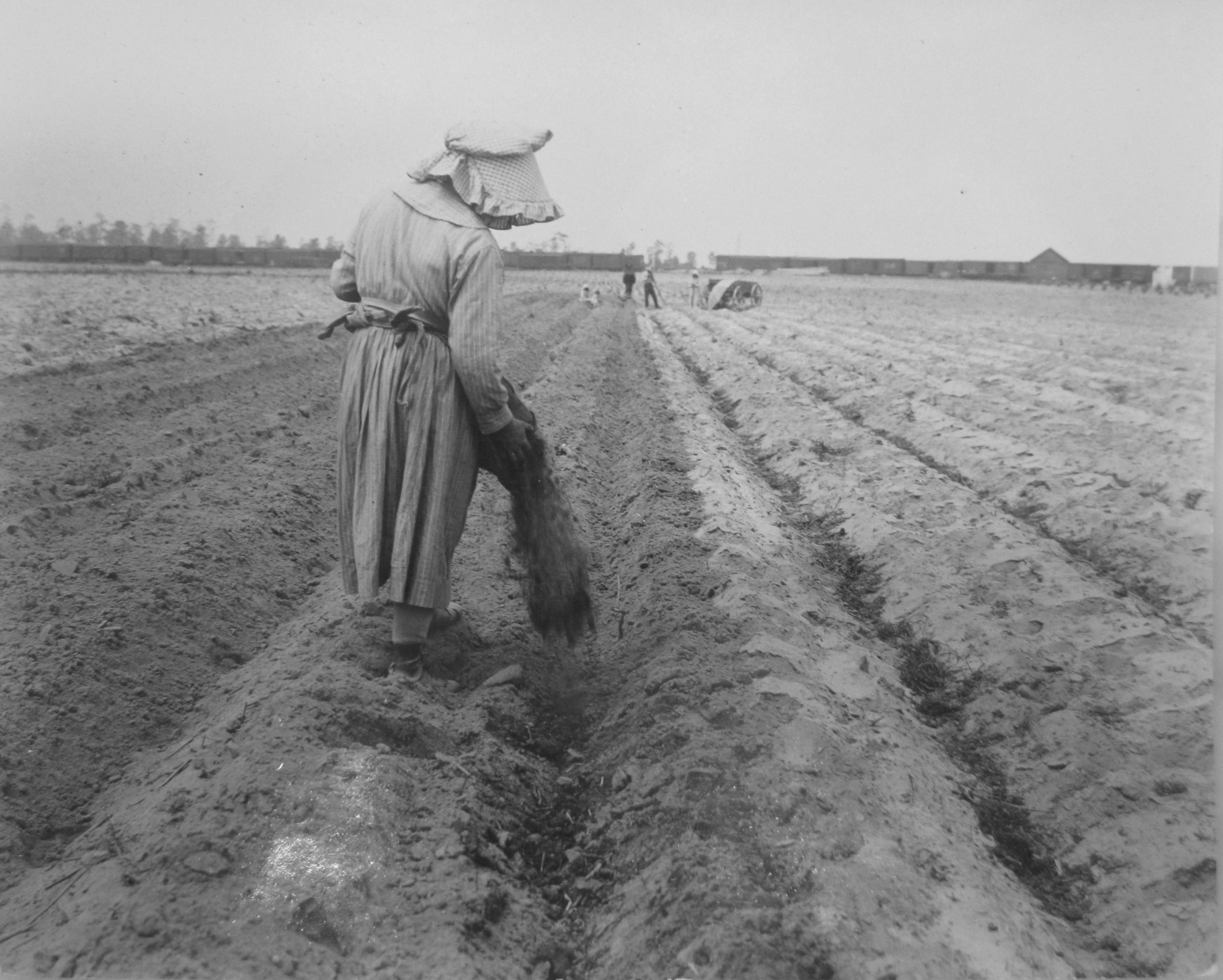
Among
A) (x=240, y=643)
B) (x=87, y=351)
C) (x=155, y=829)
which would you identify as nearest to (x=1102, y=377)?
(x=240, y=643)

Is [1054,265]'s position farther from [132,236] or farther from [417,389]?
[132,236]

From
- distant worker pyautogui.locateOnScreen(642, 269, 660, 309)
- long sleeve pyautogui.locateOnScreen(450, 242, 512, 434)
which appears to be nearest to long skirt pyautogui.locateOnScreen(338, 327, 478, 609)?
long sleeve pyautogui.locateOnScreen(450, 242, 512, 434)

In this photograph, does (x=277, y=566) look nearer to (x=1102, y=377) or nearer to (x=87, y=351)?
(x=87, y=351)

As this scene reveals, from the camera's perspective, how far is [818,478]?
628cm

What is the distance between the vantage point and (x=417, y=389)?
9.72 feet

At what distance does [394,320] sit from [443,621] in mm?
1244

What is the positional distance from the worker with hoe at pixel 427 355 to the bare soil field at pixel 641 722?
0.54 metres

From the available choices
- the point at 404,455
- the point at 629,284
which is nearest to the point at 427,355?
the point at 404,455

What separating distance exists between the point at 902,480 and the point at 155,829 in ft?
15.5

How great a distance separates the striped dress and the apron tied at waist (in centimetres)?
1

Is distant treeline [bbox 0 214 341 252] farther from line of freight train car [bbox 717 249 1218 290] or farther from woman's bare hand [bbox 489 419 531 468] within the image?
line of freight train car [bbox 717 249 1218 290]

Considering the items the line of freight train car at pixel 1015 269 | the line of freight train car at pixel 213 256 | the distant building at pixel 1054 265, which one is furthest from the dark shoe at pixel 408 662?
the distant building at pixel 1054 265

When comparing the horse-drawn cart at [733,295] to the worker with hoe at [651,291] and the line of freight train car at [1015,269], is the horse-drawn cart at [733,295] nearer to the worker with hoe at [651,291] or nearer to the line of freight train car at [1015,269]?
the line of freight train car at [1015,269]

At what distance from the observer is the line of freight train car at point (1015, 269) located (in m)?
3.79
